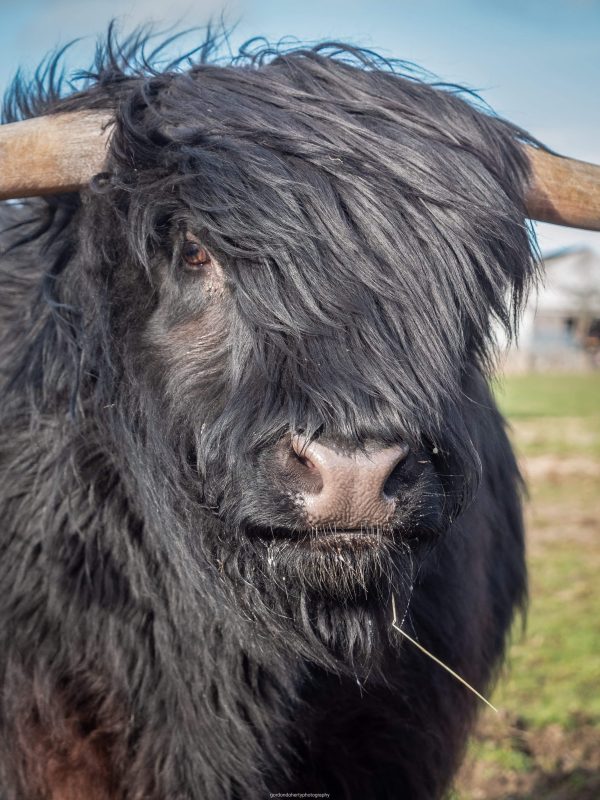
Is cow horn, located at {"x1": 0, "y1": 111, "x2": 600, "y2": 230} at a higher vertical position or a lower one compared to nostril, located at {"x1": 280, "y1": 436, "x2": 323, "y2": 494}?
higher

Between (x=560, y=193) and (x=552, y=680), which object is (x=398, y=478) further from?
(x=552, y=680)

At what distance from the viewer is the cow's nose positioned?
1.87m

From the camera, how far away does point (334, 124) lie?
7.77 feet

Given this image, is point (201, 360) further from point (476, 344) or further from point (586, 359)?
point (586, 359)

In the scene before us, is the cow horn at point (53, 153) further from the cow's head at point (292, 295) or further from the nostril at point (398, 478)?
the nostril at point (398, 478)

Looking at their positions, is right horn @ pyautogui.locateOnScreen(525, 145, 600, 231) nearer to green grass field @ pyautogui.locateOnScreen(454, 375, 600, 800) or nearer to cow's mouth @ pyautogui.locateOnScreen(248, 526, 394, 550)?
green grass field @ pyautogui.locateOnScreen(454, 375, 600, 800)

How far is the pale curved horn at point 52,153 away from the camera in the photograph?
2287 mm

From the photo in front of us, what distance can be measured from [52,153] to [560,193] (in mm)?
1414

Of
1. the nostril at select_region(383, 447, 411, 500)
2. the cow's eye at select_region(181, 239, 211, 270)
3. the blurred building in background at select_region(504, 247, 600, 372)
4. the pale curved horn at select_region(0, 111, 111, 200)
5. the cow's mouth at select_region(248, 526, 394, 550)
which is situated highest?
the pale curved horn at select_region(0, 111, 111, 200)

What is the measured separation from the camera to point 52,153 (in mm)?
2336

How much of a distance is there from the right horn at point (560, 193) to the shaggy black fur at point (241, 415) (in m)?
0.08

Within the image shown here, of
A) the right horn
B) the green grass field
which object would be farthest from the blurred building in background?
the right horn

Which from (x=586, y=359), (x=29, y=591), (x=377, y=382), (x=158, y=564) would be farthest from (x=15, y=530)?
(x=586, y=359)

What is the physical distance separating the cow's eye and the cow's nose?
639mm
